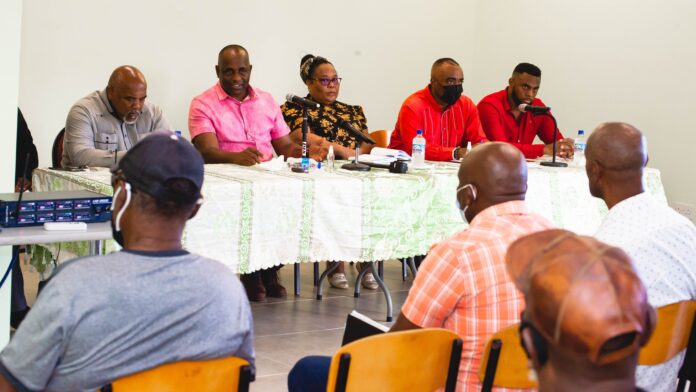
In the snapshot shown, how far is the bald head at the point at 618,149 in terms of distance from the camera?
2.67m

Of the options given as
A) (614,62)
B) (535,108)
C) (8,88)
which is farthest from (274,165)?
(614,62)

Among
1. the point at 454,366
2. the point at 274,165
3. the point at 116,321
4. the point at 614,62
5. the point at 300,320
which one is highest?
the point at 614,62

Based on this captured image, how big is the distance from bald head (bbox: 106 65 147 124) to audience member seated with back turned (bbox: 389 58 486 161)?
173cm

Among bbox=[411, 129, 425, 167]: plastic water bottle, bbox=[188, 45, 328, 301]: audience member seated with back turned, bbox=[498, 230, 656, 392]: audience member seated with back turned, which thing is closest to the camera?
bbox=[498, 230, 656, 392]: audience member seated with back turned

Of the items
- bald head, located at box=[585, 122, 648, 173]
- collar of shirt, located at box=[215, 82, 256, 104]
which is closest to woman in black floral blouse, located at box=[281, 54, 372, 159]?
collar of shirt, located at box=[215, 82, 256, 104]

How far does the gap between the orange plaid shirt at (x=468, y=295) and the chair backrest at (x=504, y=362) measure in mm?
89

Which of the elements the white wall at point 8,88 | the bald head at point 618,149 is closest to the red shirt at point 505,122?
the bald head at point 618,149

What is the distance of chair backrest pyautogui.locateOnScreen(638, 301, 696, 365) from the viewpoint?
223 cm

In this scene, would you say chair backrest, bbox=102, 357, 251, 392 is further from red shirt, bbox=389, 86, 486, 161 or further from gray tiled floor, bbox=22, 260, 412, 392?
red shirt, bbox=389, 86, 486, 161

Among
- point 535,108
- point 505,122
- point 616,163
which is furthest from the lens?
point 505,122

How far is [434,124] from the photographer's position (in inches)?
219

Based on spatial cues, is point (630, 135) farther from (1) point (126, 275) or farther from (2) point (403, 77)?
(2) point (403, 77)

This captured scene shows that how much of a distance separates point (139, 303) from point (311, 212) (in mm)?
2386

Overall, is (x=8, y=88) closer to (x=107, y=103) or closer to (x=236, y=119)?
(x=107, y=103)
